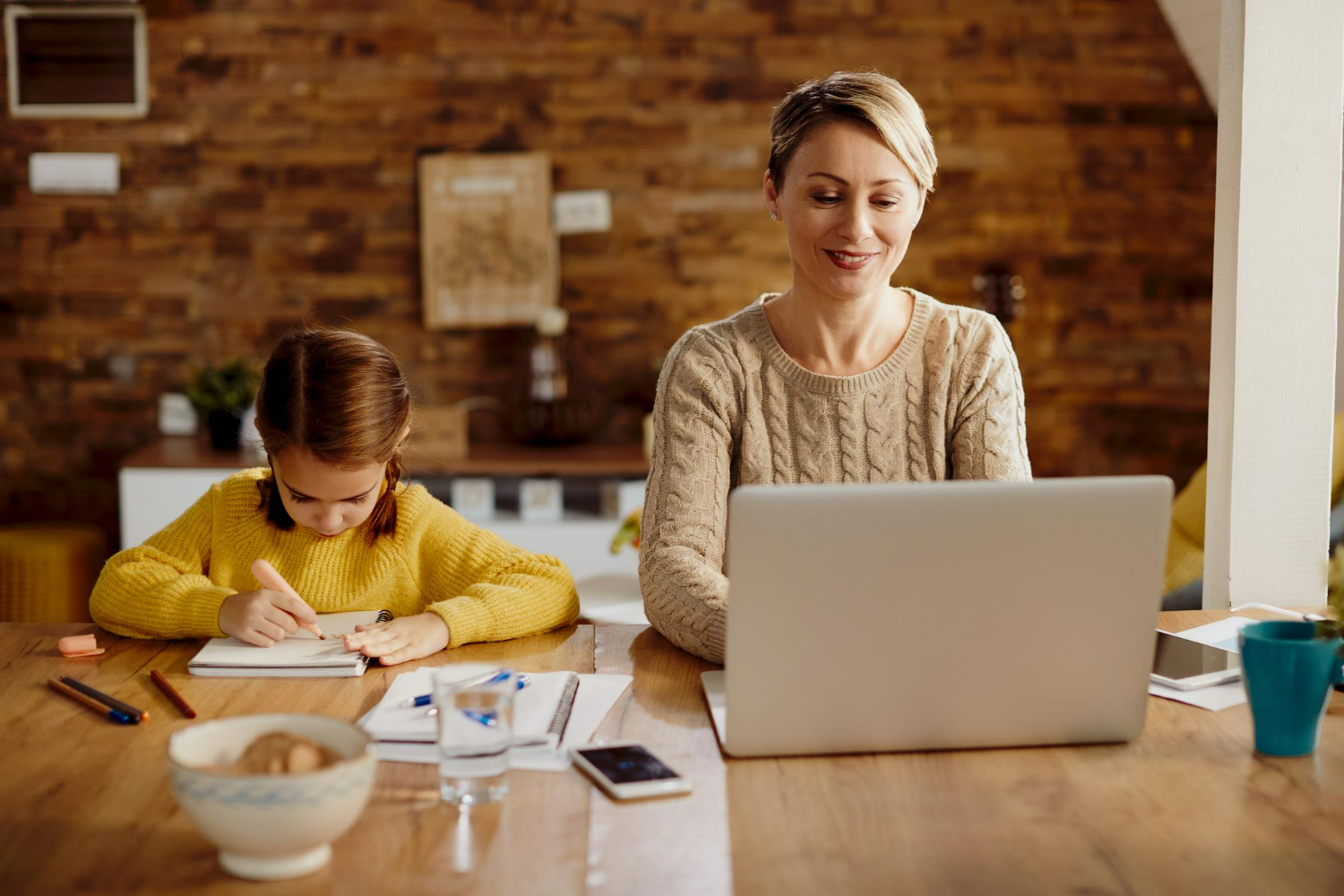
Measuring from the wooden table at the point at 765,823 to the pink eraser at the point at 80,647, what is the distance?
0.57 ft

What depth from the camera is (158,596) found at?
1.43m

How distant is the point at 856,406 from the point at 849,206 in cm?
26

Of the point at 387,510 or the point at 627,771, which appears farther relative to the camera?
the point at 387,510

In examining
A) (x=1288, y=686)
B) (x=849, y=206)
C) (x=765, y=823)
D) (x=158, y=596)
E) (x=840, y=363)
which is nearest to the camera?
(x=765, y=823)

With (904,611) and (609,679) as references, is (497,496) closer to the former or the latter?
(609,679)

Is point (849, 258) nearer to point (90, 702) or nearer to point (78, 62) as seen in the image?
point (90, 702)

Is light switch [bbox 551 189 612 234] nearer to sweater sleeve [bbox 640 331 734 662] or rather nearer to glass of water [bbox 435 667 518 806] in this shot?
sweater sleeve [bbox 640 331 734 662]

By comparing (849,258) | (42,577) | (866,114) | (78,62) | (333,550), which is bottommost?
(42,577)

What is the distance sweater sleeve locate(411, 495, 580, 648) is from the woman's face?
0.50 meters

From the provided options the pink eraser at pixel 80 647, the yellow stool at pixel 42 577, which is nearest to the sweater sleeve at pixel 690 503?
the pink eraser at pixel 80 647

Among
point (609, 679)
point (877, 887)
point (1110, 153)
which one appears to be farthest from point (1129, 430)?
point (877, 887)

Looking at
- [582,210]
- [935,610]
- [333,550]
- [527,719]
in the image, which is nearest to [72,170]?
[582,210]

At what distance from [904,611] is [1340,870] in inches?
13.7

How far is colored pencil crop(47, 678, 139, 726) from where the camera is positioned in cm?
116
